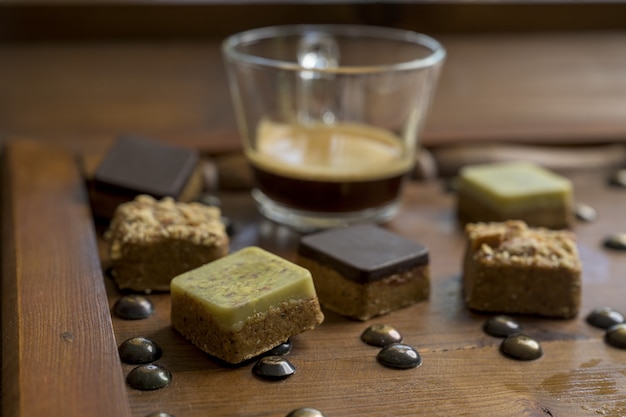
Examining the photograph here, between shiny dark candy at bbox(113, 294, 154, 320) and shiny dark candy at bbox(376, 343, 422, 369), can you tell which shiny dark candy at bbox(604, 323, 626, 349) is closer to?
shiny dark candy at bbox(376, 343, 422, 369)

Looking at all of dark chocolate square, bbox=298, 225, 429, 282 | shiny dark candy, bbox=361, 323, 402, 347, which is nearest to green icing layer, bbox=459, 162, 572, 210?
dark chocolate square, bbox=298, 225, 429, 282

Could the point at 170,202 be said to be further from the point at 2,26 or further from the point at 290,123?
the point at 2,26

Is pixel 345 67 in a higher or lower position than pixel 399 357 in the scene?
higher

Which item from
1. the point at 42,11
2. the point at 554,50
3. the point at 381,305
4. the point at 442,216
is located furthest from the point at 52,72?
the point at 554,50

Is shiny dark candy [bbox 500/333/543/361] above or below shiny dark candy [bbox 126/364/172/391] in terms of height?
below

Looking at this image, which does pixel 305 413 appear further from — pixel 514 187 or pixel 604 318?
pixel 514 187

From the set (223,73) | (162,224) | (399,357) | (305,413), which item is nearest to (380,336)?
(399,357)
